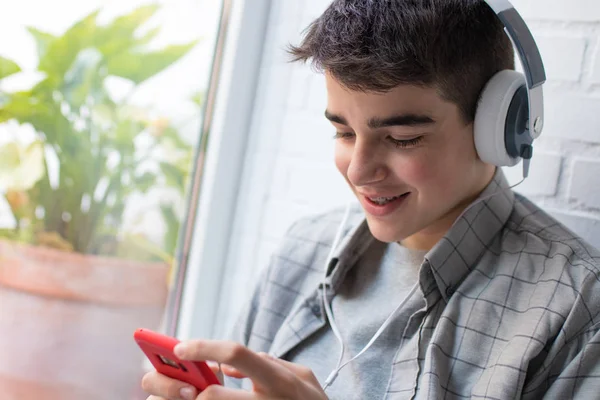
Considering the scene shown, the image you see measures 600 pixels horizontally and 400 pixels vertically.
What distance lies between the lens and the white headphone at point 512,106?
1004mm

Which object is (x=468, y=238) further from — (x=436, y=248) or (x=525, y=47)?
(x=525, y=47)

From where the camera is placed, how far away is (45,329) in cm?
164

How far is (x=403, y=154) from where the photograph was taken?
3.49 feet

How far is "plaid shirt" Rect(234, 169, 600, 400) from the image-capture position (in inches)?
38.3

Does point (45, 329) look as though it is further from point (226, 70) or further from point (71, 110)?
point (226, 70)

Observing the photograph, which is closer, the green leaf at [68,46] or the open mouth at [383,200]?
the open mouth at [383,200]

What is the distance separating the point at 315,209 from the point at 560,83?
1.98 feet

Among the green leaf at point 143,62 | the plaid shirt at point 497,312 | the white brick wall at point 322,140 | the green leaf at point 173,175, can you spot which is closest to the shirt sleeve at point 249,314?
the plaid shirt at point 497,312

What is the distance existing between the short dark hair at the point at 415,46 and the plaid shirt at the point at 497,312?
0.20m

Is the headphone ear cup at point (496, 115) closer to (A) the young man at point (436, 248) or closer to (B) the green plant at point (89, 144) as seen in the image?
(A) the young man at point (436, 248)

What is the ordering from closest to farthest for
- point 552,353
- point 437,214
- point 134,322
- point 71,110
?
1. point 552,353
2. point 437,214
3. point 71,110
4. point 134,322

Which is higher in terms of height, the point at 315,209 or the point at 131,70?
the point at 131,70

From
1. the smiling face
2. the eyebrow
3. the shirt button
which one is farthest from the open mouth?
the shirt button

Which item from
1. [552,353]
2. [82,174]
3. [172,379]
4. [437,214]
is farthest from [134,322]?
[552,353]
